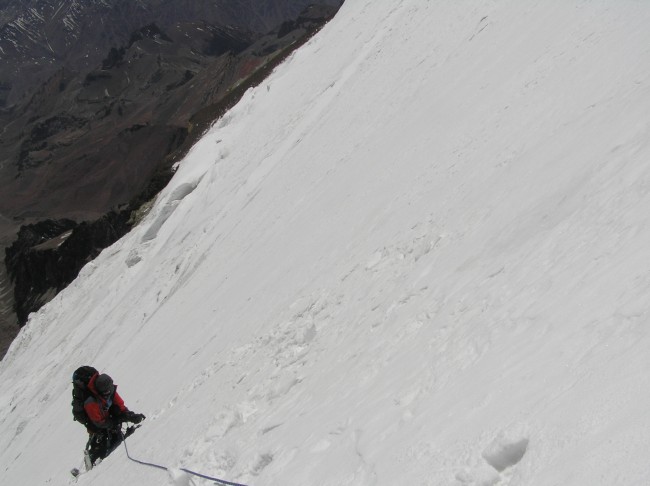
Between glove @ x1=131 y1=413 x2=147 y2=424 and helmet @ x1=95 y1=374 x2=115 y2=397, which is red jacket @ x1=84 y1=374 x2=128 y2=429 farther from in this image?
glove @ x1=131 y1=413 x2=147 y2=424

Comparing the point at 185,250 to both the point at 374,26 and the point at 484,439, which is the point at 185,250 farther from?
the point at 484,439

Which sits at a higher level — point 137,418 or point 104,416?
point 104,416

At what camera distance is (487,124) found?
11.0 metres

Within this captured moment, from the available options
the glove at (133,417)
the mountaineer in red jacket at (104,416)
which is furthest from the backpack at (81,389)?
the glove at (133,417)

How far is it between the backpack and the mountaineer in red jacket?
0.16 ft

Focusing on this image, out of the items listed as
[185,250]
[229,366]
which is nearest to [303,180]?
[185,250]

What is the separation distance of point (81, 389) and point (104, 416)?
2.11 ft

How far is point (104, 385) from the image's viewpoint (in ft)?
29.2

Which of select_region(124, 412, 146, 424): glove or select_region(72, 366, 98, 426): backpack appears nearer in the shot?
select_region(72, 366, 98, 426): backpack

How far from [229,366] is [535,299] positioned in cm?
568

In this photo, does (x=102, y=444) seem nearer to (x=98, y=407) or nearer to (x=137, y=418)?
(x=137, y=418)

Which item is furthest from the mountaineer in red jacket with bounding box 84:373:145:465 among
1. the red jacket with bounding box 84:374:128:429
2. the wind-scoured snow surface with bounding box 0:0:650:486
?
the wind-scoured snow surface with bounding box 0:0:650:486

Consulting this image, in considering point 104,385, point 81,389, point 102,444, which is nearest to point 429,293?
point 104,385

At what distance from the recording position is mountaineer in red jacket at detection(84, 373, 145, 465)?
8.95m
